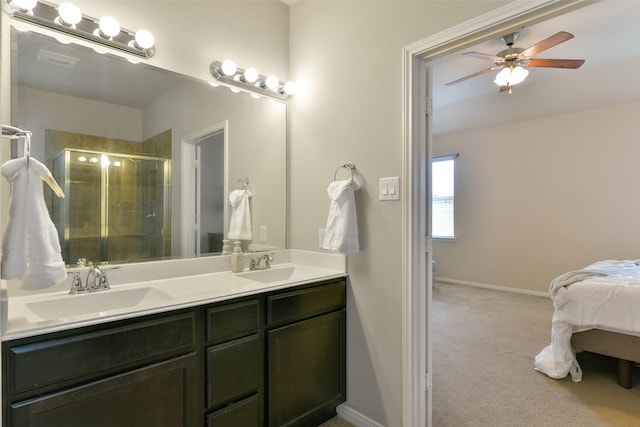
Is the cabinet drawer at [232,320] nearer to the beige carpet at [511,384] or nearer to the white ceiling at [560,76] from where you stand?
the beige carpet at [511,384]

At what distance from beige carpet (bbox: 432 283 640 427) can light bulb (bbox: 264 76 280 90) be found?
233 centimetres

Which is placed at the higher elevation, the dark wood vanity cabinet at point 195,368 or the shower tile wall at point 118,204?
the shower tile wall at point 118,204

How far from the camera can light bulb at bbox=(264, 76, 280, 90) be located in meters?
2.21

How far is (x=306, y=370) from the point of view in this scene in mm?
1770

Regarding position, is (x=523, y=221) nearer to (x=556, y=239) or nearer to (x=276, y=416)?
(x=556, y=239)

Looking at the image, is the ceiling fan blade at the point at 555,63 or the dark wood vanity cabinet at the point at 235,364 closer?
the dark wood vanity cabinet at the point at 235,364

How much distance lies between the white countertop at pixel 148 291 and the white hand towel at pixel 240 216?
0.64ft

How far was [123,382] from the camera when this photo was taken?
3.90 feet

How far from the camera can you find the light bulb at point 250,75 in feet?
6.91

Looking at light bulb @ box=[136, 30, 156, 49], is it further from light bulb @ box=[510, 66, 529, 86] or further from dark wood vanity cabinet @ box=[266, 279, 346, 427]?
light bulb @ box=[510, 66, 529, 86]

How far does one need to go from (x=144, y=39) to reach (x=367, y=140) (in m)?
1.26

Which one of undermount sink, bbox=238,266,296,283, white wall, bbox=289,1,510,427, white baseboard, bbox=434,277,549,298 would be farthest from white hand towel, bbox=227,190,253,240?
white baseboard, bbox=434,277,549,298

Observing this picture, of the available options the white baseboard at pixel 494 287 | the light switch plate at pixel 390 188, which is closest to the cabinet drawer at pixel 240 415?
the light switch plate at pixel 390 188

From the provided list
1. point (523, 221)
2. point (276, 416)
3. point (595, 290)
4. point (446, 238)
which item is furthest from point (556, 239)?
point (276, 416)
